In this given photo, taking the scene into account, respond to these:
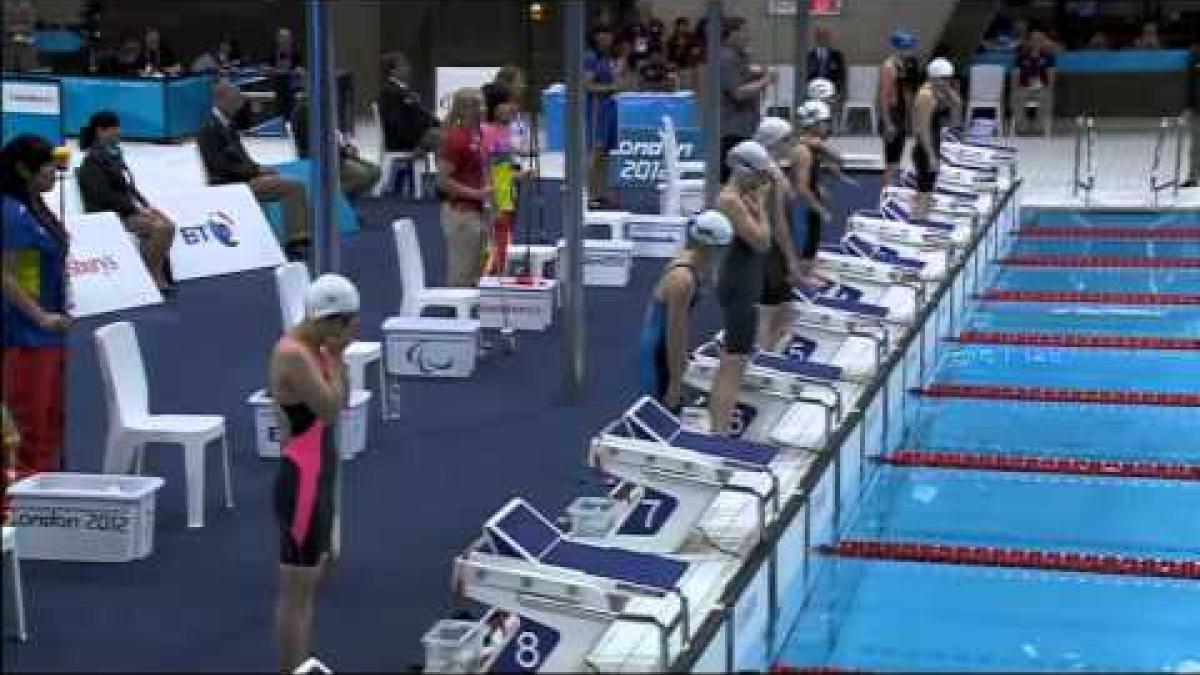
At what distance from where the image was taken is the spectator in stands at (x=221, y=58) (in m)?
24.8

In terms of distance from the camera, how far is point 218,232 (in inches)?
562

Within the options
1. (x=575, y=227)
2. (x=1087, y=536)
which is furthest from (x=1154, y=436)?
(x=575, y=227)

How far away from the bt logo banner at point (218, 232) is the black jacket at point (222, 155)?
0.32 ft

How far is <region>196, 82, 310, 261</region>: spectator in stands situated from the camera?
44.5 ft

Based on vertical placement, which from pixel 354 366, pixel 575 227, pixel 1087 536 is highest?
pixel 575 227

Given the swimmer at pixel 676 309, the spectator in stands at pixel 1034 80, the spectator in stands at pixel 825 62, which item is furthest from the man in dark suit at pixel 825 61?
the swimmer at pixel 676 309

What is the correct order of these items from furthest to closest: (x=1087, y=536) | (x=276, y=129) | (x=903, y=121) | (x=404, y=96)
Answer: (x=276, y=129)
(x=404, y=96)
(x=903, y=121)
(x=1087, y=536)

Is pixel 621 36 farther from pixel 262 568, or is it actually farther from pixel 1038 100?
pixel 262 568

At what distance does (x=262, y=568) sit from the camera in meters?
7.05

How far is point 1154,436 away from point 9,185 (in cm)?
608

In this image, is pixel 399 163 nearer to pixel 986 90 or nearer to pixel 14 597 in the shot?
pixel 986 90

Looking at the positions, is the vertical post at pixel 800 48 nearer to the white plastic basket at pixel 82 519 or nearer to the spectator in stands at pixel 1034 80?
the white plastic basket at pixel 82 519

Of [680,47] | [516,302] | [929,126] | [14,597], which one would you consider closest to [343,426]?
[14,597]

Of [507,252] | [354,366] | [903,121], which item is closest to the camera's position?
[354,366]
